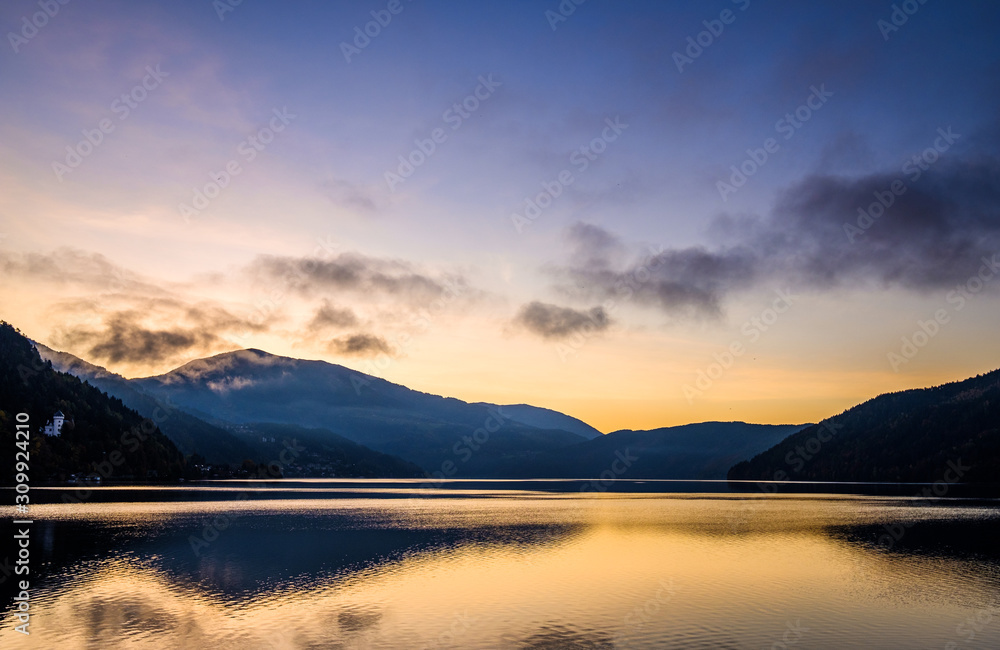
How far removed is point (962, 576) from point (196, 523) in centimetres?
9681

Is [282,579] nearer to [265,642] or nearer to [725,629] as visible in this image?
[265,642]

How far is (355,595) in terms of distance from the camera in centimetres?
5334

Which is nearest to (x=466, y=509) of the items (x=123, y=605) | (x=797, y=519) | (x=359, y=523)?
(x=359, y=523)

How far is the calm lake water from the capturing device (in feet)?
136

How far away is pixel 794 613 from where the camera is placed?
4862cm

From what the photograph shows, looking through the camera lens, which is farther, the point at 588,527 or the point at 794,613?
the point at 588,527

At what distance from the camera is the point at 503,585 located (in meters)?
58.8

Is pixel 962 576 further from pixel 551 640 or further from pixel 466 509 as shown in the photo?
pixel 466 509

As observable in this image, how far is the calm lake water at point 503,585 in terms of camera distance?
41594 mm

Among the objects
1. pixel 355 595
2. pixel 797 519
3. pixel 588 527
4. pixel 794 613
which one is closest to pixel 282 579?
pixel 355 595

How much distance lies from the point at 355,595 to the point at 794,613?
31.6 metres

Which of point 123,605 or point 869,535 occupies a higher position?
point 123,605

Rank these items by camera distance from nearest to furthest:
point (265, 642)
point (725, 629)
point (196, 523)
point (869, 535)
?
point (265, 642) < point (725, 629) < point (869, 535) < point (196, 523)

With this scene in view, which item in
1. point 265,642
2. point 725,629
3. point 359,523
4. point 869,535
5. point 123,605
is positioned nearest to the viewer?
point 265,642
